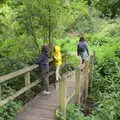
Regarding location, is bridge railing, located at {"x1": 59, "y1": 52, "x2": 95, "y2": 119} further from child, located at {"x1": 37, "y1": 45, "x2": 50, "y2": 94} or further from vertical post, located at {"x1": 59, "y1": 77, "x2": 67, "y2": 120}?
child, located at {"x1": 37, "y1": 45, "x2": 50, "y2": 94}

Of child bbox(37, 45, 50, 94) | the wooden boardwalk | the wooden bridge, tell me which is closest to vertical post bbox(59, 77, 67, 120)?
the wooden bridge

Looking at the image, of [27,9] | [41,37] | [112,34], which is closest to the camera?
[27,9]

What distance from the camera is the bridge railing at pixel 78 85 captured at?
9.68m

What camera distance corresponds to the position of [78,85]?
12.0 meters

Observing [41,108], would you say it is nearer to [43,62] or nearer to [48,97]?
[48,97]

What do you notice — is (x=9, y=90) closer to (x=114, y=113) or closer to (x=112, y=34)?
(x=114, y=113)

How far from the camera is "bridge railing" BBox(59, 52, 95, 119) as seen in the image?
9.68 meters

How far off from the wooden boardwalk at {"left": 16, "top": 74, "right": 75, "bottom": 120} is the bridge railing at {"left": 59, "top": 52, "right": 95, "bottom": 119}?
0.30 metres

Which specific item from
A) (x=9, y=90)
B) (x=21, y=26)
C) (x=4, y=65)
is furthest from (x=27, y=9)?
(x=9, y=90)

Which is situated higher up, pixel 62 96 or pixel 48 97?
pixel 62 96

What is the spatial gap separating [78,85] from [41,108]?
198cm

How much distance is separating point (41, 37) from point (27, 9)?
1401mm

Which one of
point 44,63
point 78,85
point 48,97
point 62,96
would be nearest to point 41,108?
point 62,96

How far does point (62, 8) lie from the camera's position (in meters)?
13.4
